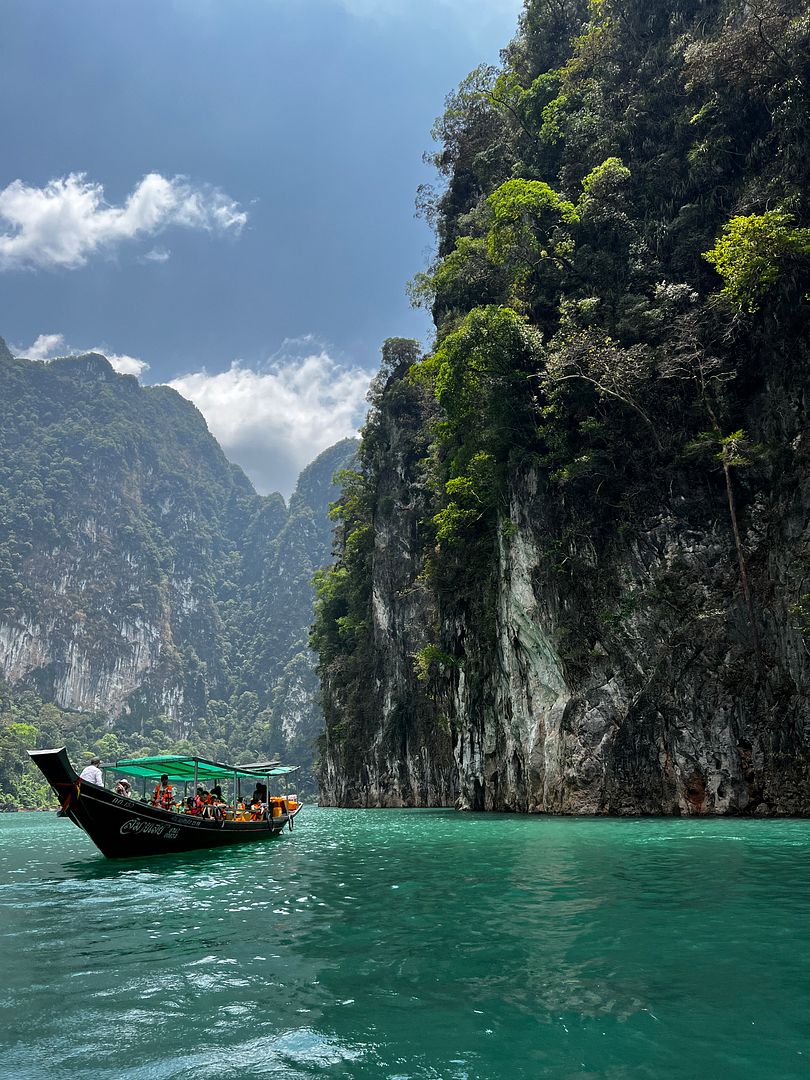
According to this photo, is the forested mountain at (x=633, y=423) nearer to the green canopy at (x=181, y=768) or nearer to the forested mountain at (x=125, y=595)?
the green canopy at (x=181, y=768)

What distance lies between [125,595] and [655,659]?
509 ft

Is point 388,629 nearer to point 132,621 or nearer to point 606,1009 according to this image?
point 606,1009

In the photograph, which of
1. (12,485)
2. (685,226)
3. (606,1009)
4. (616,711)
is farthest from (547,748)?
(12,485)

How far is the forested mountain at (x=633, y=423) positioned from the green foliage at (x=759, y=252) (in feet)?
0.24

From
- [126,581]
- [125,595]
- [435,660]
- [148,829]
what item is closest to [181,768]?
[148,829]

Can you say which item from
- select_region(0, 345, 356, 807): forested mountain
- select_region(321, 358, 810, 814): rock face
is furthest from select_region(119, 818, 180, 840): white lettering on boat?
select_region(0, 345, 356, 807): forested mountain

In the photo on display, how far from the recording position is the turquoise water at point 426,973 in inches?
158

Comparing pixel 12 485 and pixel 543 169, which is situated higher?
pixel 12 485

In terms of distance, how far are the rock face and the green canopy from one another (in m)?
8.44

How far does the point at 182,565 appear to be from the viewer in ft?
606

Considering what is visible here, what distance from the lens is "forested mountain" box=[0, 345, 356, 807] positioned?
13438 centimetres

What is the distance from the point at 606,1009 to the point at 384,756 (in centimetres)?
3866

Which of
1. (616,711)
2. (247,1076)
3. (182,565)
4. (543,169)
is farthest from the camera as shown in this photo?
(182,565)

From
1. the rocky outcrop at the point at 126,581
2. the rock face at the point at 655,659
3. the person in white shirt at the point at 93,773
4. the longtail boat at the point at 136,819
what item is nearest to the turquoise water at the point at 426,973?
the longtail boat at the point at 136,819
